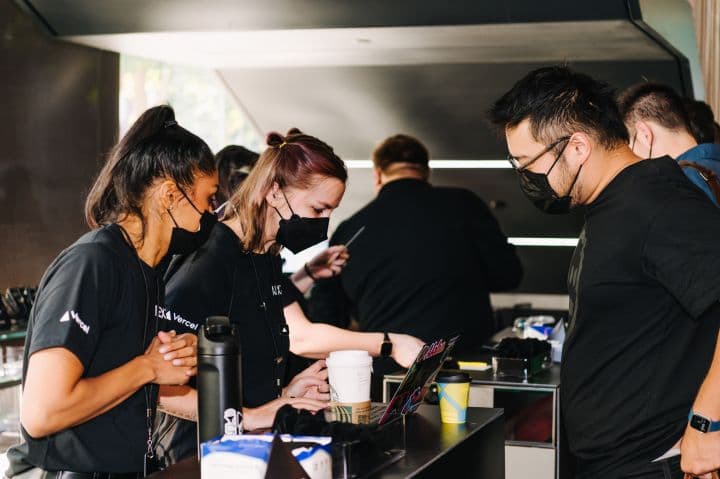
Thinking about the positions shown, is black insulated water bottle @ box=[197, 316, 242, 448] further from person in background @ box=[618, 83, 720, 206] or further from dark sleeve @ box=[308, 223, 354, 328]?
dark sleeve @ box=[308, 223, 354, 328]

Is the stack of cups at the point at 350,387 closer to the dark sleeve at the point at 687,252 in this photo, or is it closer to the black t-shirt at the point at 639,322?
the black t-shirt at the point at 639,322

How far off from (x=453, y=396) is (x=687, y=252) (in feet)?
2.18

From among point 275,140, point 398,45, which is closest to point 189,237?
point 275,140

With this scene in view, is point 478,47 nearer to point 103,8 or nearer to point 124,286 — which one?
point 103,8

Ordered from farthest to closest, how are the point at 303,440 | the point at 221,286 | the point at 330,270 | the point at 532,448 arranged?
the point at 330,270
the point at 532,448
the point at 221,286
the point at 303,440

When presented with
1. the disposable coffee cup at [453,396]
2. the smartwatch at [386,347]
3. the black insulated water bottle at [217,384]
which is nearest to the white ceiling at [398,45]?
the smartwatch at [386,347]

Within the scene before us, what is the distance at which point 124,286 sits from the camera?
1.72m

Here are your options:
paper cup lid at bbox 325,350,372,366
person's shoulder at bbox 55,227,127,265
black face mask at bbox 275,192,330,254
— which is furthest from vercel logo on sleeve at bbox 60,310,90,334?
black face mask at bbox 275,192,330,254

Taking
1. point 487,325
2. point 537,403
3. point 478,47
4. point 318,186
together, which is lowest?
point 537,403

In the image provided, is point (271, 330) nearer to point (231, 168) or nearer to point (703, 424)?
point (703, 424)

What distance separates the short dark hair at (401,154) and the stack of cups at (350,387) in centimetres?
187

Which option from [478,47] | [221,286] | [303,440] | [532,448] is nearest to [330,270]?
[532,448]

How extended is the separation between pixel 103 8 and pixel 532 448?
2.31 m

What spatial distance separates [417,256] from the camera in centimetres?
343
